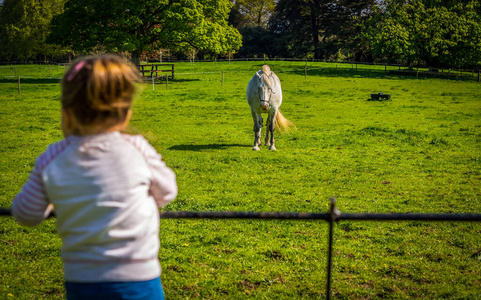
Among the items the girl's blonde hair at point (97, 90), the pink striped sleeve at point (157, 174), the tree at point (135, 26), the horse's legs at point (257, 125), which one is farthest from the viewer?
the tree at point (135, 26)

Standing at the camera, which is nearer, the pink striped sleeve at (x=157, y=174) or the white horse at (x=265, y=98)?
the pink striped sleeve at (x=157, y=174)

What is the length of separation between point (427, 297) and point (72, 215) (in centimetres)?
452

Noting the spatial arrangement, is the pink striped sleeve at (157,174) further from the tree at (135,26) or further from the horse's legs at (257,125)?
the tree at (135,26)

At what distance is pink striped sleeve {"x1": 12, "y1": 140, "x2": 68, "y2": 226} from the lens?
1739mm

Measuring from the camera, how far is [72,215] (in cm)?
175

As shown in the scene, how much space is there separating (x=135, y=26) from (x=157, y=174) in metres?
33.3

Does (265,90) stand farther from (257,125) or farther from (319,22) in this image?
(319,22)

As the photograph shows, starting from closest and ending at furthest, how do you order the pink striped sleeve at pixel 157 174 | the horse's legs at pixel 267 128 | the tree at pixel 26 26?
the pink striped sleeve at pixel 157 174, the horse's legs at pixel 267 128, the tree at pixel 26 26

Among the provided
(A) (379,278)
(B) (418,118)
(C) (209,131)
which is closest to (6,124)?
(C) (209,131)

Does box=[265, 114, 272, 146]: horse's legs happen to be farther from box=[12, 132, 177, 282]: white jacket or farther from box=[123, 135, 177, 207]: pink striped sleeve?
box=[12, 132, 177, 282]: white jacket

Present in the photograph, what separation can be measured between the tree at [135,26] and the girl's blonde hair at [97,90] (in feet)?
102

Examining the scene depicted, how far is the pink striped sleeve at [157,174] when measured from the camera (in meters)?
1.83

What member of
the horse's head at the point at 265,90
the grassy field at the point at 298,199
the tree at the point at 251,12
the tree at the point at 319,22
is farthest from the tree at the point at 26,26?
the horse's head at the point at 265,90

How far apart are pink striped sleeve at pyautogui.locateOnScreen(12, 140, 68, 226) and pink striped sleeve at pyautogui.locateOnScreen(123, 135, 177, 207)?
11.6 inches
